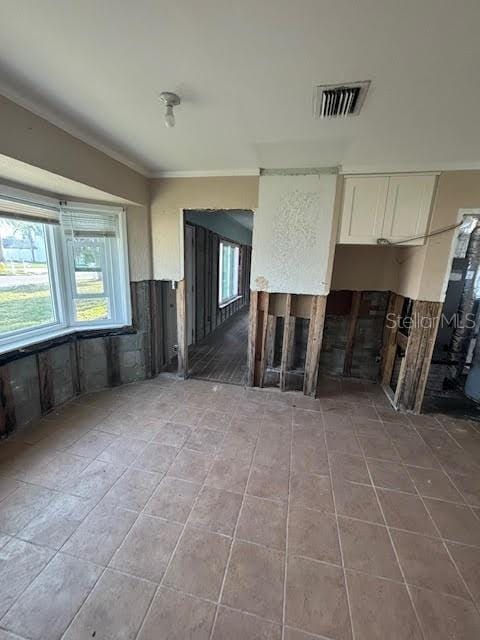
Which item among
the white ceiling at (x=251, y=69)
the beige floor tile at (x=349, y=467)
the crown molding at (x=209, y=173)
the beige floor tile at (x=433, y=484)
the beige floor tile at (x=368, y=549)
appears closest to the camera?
the white ceiling at (x=251, y=69)

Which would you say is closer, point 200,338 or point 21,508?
point 21,508

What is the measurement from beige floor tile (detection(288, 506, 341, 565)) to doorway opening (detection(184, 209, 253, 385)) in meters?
1.85

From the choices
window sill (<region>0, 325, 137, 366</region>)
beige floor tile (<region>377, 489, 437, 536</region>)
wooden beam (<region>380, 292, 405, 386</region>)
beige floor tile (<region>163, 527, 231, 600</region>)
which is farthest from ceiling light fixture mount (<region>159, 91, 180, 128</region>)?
wooden beam (<region>380, 292, 405, 386</region>)

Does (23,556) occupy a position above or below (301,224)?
below

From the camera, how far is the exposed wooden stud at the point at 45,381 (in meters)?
2.51

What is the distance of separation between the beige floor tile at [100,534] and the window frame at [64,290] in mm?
1536

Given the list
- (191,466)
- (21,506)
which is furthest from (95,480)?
(191,466)

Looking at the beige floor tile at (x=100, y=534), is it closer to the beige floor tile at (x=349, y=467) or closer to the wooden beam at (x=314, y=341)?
the beige floor tile at (x=349, y=467)

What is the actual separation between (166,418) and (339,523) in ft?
5.52

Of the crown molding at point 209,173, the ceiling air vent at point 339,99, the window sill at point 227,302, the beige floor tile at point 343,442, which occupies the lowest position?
the beige floor tile at point 343,442

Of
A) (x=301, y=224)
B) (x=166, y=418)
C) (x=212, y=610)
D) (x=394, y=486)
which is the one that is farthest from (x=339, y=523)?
(x=301, y=224)

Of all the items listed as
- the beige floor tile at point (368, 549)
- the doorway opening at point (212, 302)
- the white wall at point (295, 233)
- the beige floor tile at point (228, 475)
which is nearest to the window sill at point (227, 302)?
the doorway opening at point (212, 302)

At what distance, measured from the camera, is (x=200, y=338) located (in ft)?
17.0

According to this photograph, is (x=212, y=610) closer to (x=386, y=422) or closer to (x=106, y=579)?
(x=106, y=579)
